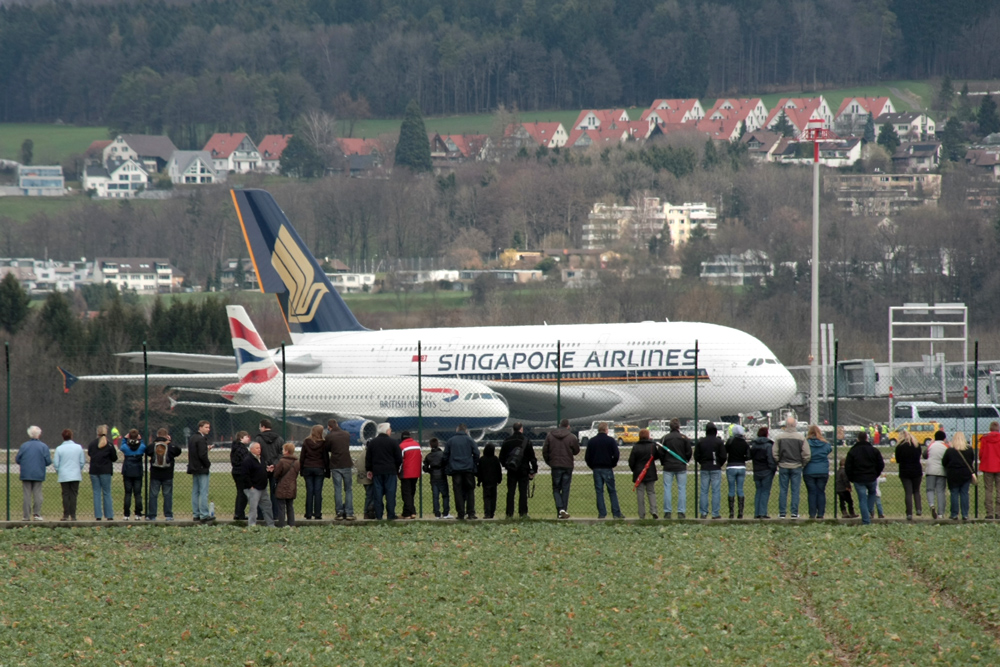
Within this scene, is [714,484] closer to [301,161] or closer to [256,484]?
[256,484]

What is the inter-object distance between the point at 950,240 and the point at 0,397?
274 feet

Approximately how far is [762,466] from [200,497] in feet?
27.4

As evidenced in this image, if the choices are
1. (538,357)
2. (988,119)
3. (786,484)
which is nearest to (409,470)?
(786,484)

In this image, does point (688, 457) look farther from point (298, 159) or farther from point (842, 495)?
point (298, 159)

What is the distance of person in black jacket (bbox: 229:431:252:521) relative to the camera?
832 inches

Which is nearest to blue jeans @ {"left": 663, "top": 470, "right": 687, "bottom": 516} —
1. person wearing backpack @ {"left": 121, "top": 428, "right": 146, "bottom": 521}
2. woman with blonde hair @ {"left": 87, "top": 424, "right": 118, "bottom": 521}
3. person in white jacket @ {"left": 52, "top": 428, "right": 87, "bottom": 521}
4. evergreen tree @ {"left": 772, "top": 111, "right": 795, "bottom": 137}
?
person wearing backpack @ {"left": 121, "top": 428, "right": 146, "bottom": 521}

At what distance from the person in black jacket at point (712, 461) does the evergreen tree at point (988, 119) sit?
163 meters

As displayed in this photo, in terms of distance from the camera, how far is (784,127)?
19425cm

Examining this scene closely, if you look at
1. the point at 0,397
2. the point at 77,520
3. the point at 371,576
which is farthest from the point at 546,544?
the point at 0,397

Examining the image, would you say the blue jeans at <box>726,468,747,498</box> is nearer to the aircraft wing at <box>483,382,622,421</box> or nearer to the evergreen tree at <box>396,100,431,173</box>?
the aircraft wing at <box>483,382,622,421</box>

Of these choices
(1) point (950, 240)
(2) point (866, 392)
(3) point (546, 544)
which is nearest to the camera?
(3) point (546, 544)

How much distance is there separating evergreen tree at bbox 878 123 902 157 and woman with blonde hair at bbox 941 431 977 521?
512 ft

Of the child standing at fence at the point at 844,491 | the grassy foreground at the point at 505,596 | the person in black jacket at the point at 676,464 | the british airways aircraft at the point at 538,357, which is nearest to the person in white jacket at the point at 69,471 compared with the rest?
the grassy foreground at the point at 505,596

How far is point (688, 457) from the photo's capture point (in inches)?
853
